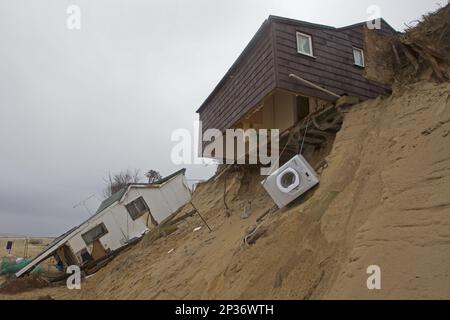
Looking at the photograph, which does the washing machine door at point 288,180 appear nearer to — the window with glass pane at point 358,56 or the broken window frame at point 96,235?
the window with glass pane at point 358,56

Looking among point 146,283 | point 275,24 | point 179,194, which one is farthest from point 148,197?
point 275,24

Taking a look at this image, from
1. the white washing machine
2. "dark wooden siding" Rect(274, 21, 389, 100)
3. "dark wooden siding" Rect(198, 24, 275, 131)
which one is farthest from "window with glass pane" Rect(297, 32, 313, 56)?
the white washing machine

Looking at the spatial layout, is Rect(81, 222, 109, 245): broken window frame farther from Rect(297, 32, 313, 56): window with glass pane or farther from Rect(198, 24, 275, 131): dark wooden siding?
Rect(297, 32, 313, 56): window with glass pane

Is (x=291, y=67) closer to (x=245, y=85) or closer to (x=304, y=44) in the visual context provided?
(x=304, y=44)

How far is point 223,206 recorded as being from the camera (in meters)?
12.5

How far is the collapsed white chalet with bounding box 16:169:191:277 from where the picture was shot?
16.5 metres

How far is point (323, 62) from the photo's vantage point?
35.4 ft

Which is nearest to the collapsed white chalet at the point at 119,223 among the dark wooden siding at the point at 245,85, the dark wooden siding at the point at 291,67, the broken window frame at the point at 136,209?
the broken window frame at the point at 136,209

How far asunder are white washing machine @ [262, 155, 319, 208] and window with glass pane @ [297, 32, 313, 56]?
460 centimetres
